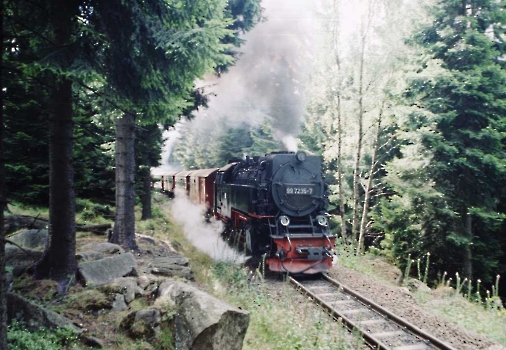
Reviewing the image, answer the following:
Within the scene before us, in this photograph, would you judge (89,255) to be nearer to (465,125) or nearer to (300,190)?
A: (300,190)

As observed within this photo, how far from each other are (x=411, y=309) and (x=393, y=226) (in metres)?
5.48

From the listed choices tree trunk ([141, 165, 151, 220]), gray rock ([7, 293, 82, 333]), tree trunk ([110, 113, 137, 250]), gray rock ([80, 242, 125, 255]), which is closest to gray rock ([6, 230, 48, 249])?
gray rock ([80, 242, 125, 255])

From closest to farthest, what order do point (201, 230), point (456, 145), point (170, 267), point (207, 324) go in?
point (207, 324)
point (170, 267)
point (456, 145)
point (201, 230)

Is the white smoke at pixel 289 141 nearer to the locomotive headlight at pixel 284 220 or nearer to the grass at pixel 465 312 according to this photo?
the locomotive headlight at pixel 284 220

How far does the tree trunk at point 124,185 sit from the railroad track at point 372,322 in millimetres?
4576

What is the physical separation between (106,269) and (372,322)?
5210 millimetres

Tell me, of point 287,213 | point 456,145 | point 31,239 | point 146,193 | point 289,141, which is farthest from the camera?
point 289,141

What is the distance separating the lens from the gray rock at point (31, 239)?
25.9 ft

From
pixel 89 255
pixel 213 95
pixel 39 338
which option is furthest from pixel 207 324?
pixel 213 95

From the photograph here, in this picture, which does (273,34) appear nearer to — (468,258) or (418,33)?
(418,33)

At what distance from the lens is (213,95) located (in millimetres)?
12523

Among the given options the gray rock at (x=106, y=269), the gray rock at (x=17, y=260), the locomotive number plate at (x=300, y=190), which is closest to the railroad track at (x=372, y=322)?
the locomotive number plate at (x=300, y=190)

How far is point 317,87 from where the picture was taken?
56.5 ft

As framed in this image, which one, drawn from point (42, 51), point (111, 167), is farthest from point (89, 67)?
point (111, 167)
